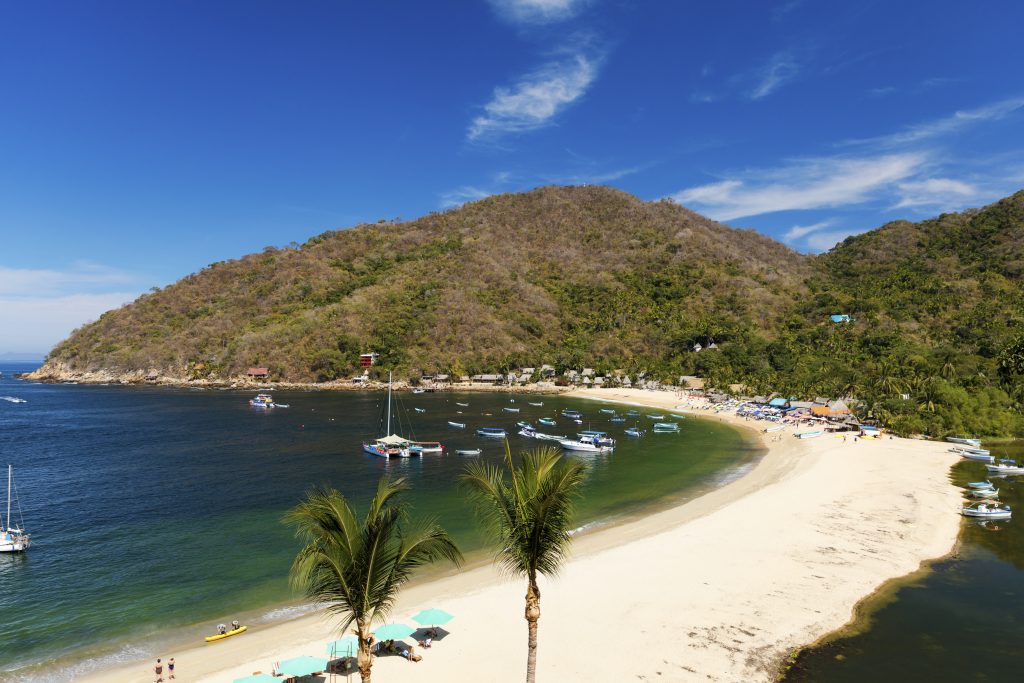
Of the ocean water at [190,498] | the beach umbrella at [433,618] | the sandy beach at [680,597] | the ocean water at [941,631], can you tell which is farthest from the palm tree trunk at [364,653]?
the ocean water at [190,498]

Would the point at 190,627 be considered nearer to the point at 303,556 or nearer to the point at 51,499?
the point at 303,556

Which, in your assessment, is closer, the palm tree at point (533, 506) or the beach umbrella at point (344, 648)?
the palm tree at point (533, 506)

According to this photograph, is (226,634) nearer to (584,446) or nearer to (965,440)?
(584,446)

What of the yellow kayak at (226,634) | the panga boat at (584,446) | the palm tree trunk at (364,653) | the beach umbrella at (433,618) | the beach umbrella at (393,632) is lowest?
the yellow kayak at (226,634)

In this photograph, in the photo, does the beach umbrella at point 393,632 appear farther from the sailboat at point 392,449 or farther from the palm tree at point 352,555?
the sailboat at point 392,449

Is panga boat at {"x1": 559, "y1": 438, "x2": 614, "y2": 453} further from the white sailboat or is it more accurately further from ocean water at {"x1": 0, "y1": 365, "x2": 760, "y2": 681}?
the white sailboat

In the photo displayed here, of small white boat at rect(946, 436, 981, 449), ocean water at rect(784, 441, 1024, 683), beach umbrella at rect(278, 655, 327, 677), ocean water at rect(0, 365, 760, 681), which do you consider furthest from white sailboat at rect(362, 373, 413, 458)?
small white boat at rect(946, 436, 981, 449)

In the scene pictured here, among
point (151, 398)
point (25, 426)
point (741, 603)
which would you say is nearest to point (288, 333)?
point (151, 398)
